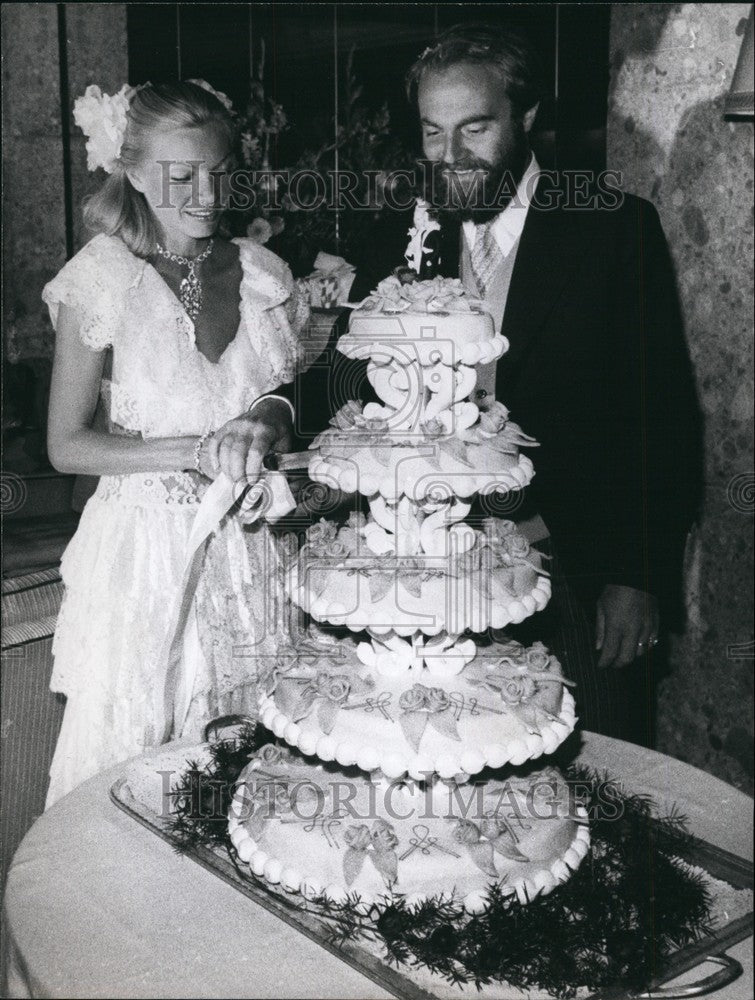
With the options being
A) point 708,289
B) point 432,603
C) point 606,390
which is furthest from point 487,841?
point 606,390

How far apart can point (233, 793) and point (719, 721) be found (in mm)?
971

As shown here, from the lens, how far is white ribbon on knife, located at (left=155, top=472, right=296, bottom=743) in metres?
1.87

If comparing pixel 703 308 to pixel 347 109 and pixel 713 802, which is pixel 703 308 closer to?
pixel 713 802

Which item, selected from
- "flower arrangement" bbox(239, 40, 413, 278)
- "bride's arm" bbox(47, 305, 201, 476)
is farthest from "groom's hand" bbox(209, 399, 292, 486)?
"flower arrangement" bbox(239, 40, 413, 278)

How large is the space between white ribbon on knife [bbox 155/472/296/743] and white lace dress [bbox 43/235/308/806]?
0.02 meters

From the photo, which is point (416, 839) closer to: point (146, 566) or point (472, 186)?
point (146, 566)

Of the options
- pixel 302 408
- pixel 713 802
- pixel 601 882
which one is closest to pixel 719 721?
pixel 713 802

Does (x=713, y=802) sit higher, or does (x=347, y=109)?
(x=347, y=109)

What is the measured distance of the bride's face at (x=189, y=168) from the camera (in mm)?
2266

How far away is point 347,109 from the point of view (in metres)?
3.82

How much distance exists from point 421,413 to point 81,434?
1.11 meters

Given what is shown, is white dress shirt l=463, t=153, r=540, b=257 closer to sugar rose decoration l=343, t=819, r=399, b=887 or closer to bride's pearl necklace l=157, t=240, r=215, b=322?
bride's pearl necklace l=157, t=240, r=215, b=322

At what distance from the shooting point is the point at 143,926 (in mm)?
1411

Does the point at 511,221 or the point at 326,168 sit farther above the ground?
the point at 326,168
